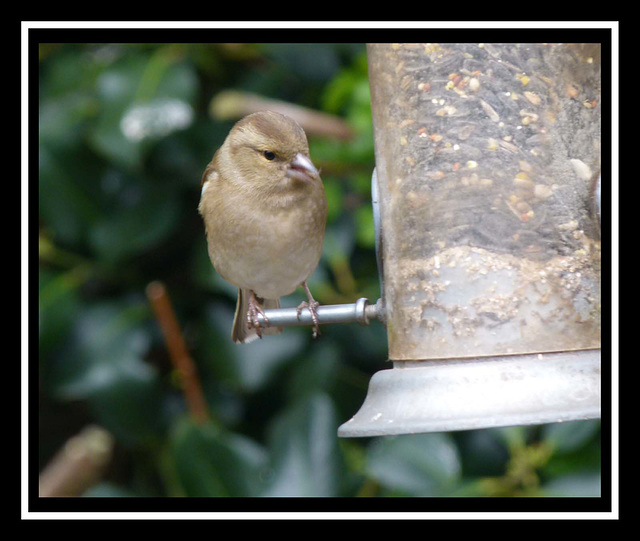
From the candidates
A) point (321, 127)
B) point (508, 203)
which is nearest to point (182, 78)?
point (321, 127)

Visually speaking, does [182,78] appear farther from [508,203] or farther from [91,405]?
[508,203]

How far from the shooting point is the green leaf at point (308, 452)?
274 centimetres

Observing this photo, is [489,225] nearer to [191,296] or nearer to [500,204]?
[500,204]

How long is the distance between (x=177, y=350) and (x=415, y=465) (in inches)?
35.9

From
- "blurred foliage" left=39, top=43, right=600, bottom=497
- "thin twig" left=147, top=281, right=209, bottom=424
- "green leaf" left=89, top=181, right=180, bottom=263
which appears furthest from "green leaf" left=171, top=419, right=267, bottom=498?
"green leaf" left=89, top=181, right=180, bottom=263

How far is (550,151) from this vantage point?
2.17m

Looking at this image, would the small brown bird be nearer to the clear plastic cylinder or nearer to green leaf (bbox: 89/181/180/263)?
green leaf (bbox: 89/181/180/263)

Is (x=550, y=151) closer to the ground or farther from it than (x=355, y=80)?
closer to the ground

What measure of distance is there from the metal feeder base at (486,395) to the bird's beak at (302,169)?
2.48 feet

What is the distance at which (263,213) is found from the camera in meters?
2.74

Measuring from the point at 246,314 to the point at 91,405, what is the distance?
640 mm

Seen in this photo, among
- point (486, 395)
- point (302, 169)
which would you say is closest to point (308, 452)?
point (302, 169)
